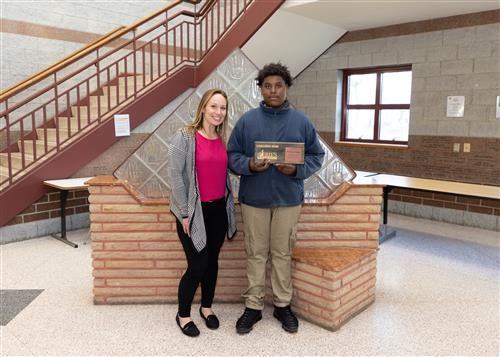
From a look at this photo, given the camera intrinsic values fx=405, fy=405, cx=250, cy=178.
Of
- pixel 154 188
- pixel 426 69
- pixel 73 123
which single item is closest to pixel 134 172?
pixel 154 188

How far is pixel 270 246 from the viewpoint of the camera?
2.42m

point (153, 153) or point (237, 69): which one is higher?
point (237, 69)

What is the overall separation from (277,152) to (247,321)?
1057 mm

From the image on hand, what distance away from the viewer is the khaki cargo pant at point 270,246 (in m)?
2.32

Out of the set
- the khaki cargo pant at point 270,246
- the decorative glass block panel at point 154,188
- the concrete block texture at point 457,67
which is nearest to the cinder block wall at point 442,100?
the concrete block texture at point 457,67

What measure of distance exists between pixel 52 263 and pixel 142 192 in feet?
4.95

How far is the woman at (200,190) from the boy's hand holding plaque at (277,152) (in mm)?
303

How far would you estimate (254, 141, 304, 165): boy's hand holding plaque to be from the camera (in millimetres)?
2055

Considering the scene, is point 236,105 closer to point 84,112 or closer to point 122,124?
point 122,124

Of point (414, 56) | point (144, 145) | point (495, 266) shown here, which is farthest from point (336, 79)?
point (144, 145)

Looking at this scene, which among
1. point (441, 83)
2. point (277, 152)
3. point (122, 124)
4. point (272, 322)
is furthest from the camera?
point (441, 83)

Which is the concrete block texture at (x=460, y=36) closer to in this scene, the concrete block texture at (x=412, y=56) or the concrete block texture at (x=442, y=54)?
the concrete block texture at (x=442, y=54)

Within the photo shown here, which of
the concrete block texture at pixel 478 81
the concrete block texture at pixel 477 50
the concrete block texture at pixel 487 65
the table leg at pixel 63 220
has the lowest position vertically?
the table leg at pixel 63 220

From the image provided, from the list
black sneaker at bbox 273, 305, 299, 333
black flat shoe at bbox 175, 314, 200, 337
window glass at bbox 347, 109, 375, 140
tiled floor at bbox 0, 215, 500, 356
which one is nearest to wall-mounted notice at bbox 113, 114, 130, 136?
tiled floor at bbox 0, 215, 500, 356
